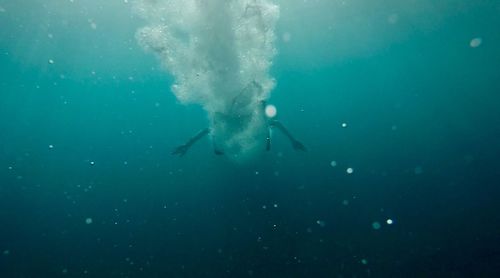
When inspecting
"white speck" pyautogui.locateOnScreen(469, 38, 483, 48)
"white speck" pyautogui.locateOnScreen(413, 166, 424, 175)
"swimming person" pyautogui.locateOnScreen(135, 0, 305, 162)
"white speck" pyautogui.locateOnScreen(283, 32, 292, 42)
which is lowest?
"swimming person" pyautogui.locateOnScreen(135, 0, 305, 162)

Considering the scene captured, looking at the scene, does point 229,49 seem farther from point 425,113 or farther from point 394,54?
point 394,54

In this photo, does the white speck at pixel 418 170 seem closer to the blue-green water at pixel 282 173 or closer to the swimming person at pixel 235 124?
the blue-green water at pixel 282 173

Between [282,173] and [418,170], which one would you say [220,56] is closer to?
[282,173]

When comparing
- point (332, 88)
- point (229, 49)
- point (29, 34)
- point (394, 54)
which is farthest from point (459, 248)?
point (332, 88)

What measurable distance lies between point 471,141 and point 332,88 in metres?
37.6

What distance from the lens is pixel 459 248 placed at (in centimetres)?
1297

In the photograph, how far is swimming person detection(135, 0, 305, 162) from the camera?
28.9ft

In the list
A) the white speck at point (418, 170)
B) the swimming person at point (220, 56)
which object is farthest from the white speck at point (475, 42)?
the swimming person at point (220, 56)

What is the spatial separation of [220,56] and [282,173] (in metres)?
16.4

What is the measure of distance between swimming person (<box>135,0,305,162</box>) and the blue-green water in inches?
194

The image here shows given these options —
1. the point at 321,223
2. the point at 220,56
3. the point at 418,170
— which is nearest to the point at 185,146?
the point at 220,56

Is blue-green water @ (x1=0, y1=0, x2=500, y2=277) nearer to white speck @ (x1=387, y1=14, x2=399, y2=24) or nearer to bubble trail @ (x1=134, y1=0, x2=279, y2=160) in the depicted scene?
white speck @ (x1=387, y1=14, x2=399, y2=24)

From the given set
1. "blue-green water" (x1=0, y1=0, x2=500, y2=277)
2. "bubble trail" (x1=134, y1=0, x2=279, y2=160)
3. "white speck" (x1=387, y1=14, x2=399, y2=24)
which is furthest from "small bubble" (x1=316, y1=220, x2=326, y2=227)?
"white speck" (x1=387, y1=14, x2=399, y2=24)

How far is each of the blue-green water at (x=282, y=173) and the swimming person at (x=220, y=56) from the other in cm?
494
